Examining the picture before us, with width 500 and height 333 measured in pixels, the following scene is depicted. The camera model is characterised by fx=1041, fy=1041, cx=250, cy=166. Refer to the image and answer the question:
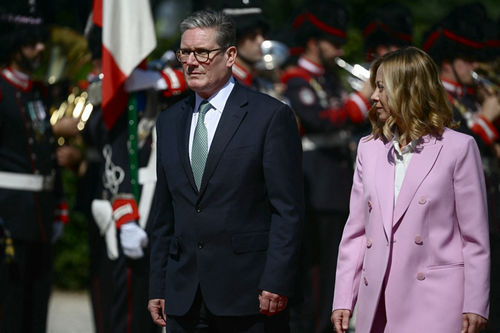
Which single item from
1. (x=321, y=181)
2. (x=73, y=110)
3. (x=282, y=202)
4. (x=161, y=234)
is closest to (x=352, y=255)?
(x=282, y=202)

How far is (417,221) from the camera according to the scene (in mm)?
4289

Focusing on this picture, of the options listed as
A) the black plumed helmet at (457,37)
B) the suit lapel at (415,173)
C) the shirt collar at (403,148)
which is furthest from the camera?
the black plumed helmet at (457,37)

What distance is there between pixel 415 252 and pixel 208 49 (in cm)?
130

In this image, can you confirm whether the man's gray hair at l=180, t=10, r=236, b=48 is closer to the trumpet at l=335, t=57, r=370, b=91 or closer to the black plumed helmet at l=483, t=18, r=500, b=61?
the trumpet at l=335, t=57, r=370, b=91

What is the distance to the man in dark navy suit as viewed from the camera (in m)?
4.55

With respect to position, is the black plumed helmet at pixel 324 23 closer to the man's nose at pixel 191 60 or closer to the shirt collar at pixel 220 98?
the shirt collar at pixel 220 98

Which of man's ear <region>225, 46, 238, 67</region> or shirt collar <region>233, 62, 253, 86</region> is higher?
man's ear <region>225, 46, 238, 67</region>

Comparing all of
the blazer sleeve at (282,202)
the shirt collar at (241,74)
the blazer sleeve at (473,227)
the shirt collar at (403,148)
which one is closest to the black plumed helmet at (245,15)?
the shirt collar at (241,74)

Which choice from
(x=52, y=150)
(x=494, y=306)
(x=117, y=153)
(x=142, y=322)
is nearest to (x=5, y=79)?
(x=52, y=150)

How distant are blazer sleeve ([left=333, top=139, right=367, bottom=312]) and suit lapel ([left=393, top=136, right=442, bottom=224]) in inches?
9.2

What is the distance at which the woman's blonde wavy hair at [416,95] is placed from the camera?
4.39 metres

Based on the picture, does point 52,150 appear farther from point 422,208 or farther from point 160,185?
point 422,208

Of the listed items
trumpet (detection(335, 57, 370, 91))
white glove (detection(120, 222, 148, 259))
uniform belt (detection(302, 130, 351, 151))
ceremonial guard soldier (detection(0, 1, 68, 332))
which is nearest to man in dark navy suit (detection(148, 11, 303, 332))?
white glove (detection(120, 222, 148, 259))

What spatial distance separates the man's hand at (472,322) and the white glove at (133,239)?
2329 millimetres
